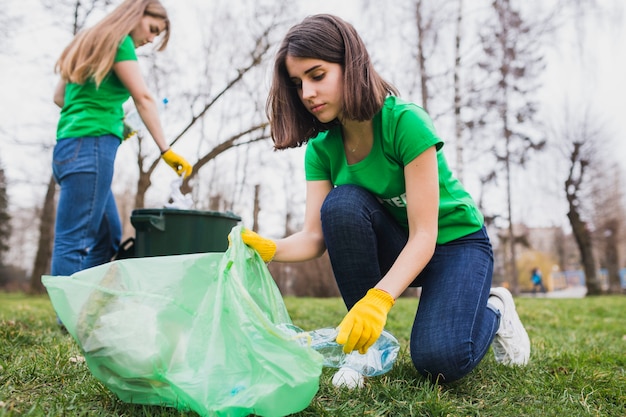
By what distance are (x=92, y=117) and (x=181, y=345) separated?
5.50 ft

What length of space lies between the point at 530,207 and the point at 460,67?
51.0 feet

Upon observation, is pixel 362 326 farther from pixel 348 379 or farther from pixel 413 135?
pixel 413 135

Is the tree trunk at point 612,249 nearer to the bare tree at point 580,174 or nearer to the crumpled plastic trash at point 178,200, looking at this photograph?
the bare tree at point 580,174

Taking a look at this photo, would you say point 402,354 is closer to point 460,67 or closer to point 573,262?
point 460,67

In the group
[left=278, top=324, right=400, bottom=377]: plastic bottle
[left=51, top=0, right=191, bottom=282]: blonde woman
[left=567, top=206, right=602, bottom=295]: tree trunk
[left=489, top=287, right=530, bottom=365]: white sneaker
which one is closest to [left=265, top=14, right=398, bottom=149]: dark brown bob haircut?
[left=278, top=324, right=400, bottom=377]: plastic bottle

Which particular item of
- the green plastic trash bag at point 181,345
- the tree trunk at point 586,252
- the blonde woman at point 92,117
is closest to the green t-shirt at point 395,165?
A: the green plastic trash bag at point 181,345

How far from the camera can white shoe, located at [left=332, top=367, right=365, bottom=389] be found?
4.84 ft

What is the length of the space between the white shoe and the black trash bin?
0.97 m

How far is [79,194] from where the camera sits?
2361mm

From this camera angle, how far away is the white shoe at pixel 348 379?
58.1 inches

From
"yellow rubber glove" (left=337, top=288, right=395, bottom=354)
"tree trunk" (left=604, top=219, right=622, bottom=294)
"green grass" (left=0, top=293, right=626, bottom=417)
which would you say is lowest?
"tree trunk" (left=604, top=219, right=622, bottom=294)

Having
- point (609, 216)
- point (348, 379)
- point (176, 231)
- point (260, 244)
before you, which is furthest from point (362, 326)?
point (609, 216)

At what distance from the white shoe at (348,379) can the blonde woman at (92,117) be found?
5.12 feet

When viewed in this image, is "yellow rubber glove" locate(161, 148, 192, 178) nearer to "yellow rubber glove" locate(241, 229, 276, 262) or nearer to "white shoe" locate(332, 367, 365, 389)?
"yellow rubber glove" locate(241, 229, 276, 262)
